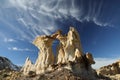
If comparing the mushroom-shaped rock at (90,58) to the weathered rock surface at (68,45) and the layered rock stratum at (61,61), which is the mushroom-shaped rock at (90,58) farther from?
the weathered rock surface at (68,45)

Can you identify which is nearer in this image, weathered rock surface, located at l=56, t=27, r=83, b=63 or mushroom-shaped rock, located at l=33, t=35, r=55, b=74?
weathered rock surface, located at l=56, t=27, r=83, b=63

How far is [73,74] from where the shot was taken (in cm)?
3934

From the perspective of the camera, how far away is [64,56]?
1905 inches

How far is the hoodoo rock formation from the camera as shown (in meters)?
43.1

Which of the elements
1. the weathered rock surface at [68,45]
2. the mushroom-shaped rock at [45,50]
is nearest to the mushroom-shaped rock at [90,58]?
the weathered rock surface at [68,45]

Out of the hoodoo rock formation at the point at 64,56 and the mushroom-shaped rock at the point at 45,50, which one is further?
the mushroom-shaped rock at the point at 45,50

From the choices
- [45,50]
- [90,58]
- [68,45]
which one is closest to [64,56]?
[68,45]

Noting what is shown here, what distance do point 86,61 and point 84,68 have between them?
173 cm

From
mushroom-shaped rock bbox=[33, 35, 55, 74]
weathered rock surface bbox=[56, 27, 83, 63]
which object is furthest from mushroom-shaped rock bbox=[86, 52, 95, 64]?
mushroom-shaped rock bbox=[33, 35, 55, 74]

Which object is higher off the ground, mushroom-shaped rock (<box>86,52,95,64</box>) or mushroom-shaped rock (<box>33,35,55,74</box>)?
mushroom-shaped rock (<box>33,35,55,74</box>)

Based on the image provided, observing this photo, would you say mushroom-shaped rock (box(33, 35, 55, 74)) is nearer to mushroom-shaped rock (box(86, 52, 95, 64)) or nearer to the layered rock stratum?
the layered rock stratum

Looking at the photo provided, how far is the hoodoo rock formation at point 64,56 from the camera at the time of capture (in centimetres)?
4306

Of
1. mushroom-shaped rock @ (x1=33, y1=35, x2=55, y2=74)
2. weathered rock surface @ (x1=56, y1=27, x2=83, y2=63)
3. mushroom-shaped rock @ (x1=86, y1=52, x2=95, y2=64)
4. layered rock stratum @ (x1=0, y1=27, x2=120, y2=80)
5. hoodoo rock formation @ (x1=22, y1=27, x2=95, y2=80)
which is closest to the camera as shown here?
layered rock stratum @ (x1=0, y1=27, x2=120, y2=80)

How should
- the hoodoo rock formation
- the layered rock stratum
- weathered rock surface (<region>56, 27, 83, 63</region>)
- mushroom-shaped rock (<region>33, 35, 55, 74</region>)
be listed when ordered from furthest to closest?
mushroom-shaped rock (<region>33, 35, 55, 74</region>) < weathered rock surface (<region>56, 27, 83, 63</region>) < the hoodoo rock formation < the layered rock stratum
